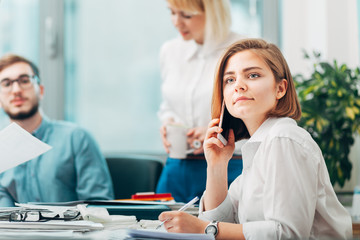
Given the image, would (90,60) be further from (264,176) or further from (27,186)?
(264,176)

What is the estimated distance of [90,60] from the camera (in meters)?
3.21

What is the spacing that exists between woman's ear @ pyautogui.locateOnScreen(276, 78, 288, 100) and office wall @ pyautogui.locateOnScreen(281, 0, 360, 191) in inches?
69.3

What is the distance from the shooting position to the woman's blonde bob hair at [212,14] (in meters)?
1.74

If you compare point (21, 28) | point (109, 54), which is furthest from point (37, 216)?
point (21, 28)

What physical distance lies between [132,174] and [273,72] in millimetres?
1237

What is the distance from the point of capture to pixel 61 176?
5.88 feet

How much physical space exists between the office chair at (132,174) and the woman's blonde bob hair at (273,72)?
1021 mm

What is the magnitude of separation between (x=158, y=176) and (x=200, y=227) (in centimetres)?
114

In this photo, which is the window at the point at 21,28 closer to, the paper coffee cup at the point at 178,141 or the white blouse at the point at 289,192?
the paper coffee cup at the point at 178,141

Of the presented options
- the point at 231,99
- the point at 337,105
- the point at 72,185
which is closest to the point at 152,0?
the point at 337,105

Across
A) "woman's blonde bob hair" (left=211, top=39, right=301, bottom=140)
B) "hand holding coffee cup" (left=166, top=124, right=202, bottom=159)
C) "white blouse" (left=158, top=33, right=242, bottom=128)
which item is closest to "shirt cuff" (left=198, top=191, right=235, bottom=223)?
"woman's blonde bob hair" (left=211, top=39, right=301, bottom=140)

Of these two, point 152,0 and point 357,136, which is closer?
point 357,136

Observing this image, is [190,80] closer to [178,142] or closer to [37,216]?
[178,142]

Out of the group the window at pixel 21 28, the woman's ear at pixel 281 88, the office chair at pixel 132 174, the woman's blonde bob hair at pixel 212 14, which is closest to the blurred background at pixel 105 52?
the window at pixel 21 28
